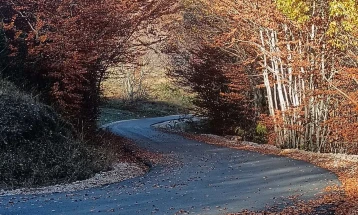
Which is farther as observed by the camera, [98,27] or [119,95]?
[119,95]

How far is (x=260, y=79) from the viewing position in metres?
24.3

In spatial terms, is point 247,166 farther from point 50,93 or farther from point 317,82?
point 50,93

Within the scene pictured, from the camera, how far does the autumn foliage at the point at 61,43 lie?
16359 millimetres

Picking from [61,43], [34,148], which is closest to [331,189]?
[34,148]

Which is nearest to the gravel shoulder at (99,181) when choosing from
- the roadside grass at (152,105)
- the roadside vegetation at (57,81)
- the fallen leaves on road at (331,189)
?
the roadside vegetation at (57,81)

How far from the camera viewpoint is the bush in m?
12.5

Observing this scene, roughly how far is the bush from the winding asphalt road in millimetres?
1495

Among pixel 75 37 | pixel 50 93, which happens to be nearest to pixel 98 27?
pixel 75 37

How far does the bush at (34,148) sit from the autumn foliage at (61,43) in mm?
1581

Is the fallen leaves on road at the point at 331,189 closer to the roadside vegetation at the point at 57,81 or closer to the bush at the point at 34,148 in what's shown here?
the roadside vegetation at the point at 57,81

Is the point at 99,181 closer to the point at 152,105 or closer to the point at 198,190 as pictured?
the point at 198,190

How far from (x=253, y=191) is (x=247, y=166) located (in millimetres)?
4242

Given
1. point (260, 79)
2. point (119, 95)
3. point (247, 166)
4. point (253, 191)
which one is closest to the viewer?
point (253, 191)

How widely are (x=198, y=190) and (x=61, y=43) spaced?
7459mm
